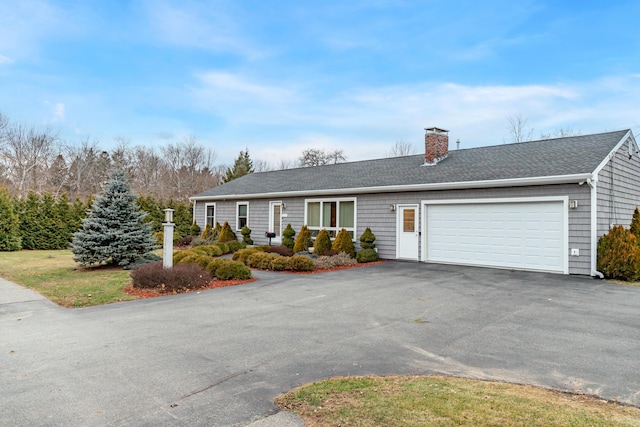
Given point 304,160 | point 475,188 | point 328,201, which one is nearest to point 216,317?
point 475,188

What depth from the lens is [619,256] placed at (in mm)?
9617

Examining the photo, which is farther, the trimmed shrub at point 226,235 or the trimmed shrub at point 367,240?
the trimmed shrub at point 226,235

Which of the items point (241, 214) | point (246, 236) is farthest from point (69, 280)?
point (241, 214)

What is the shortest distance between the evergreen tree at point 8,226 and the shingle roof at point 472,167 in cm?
953

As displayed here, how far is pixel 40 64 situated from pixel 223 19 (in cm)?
1107

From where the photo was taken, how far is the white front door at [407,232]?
13414 millimetres

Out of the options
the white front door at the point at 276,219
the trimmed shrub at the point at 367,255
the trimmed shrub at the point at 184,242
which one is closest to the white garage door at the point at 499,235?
the trimmed shrub at the point at 367,255

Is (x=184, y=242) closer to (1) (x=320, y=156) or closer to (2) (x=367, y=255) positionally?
(2) (x=367, y=255)

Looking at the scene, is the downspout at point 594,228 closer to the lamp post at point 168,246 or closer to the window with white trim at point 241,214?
the lamp post at point 168,246

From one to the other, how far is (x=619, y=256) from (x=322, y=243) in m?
8.72

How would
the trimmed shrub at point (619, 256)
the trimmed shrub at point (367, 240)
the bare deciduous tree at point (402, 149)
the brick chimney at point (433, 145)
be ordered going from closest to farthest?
the trimmed shrub at point (619, 256) → the trimmed shrub at point (367, 240) → the brick chimney at point (433, 145) → the bare deciduous tree at point (402, 149)

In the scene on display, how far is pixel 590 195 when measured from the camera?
10078mm

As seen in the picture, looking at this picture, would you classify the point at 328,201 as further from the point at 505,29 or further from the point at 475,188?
the point at 505,29

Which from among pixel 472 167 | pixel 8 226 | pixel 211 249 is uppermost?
pixel 472 167
